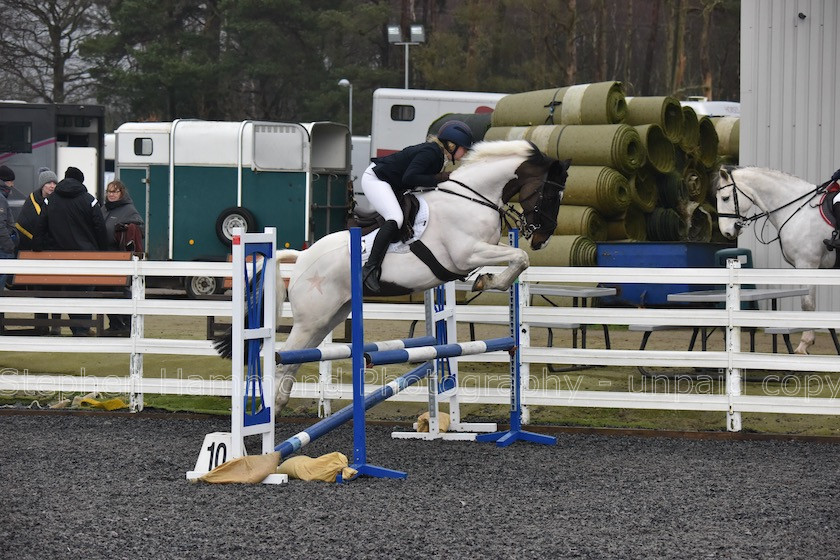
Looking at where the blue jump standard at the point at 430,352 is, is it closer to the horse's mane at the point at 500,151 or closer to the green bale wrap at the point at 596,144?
the horse's mane at the point at 500,151

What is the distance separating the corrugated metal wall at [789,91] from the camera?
44.3 ft

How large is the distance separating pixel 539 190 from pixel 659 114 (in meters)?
8.91

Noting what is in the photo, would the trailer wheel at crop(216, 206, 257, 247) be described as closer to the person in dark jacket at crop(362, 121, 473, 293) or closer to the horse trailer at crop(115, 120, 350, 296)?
the horse trailer at crop(115, 120, 350, 296)

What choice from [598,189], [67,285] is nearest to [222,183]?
[598,189]

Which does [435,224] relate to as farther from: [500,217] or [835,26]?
[835,26]

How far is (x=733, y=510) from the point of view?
18.5ft

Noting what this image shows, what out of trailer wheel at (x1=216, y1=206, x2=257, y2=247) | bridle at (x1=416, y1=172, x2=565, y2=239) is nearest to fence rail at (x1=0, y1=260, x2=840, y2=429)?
bridle at (x1=416, y1=172, x2=565, y2=239)

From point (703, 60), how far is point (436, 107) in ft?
67.3

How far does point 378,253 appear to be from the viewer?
744 centimetres

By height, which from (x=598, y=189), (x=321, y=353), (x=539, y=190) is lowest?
(x=321, y=353)

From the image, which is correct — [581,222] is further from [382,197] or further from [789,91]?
[382,197]

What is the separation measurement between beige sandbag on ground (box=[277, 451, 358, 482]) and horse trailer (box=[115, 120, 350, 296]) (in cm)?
1278

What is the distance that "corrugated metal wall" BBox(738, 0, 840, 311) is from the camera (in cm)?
1351

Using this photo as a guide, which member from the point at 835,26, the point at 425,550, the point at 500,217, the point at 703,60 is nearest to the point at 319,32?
the point at 703,60
